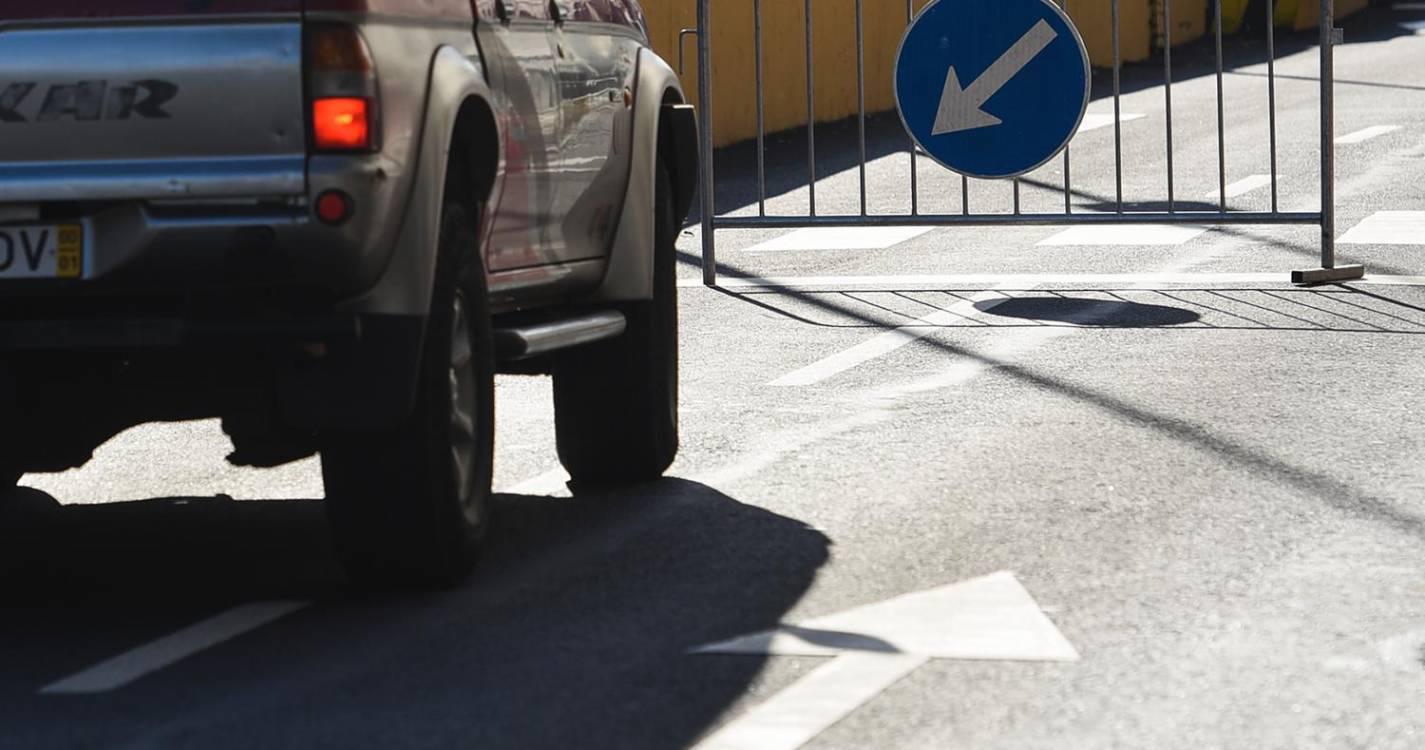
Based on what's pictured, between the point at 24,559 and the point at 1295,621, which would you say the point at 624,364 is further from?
the point at 1295,621

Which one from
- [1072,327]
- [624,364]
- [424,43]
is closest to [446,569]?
[424,43]

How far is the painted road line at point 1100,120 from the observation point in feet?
82.7

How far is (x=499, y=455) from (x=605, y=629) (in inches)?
109

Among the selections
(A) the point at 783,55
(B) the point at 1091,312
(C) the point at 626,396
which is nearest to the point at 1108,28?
(A) the point at 783,55

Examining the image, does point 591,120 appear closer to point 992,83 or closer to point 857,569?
point 857,569

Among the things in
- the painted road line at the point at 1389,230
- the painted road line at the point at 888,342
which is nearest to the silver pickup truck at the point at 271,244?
the painted road line at the point at 888,342

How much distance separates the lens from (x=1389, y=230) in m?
15.8

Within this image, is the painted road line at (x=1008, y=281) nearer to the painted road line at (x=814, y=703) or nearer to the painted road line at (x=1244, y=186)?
the painted road line at (x=1244, y=186)

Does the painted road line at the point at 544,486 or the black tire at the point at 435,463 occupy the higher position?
the black tire at the point at 435,463

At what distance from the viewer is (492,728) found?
5012 millimetres

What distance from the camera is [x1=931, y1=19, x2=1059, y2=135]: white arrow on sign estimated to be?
44.2ft

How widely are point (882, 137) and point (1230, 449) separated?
55.5ft

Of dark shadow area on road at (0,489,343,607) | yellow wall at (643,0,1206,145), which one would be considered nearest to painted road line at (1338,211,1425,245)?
yellow wall at (643,0,1206,145)

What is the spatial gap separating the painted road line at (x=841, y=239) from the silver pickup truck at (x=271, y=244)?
9737 millimetres
